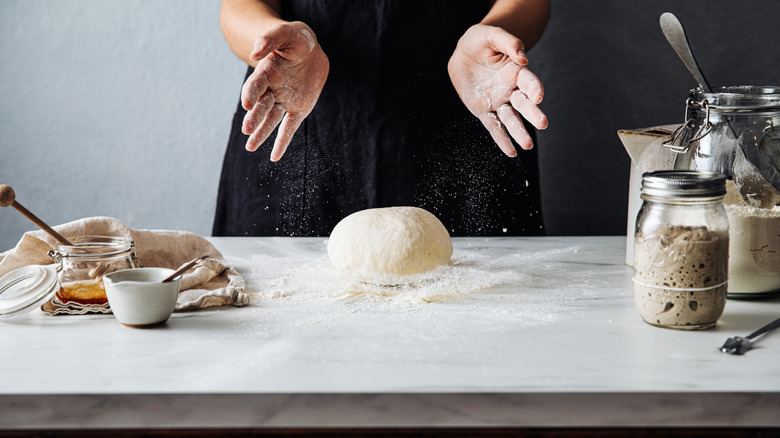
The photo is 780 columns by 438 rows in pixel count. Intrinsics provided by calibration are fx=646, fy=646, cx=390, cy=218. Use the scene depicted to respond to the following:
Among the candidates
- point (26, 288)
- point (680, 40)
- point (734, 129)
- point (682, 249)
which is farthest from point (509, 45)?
point (26, 288)

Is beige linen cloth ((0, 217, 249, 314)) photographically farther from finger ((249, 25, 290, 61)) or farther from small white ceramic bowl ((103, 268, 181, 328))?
finger ((249, 25, 290, 61))

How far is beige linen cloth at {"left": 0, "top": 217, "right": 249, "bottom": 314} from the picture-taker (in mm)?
986

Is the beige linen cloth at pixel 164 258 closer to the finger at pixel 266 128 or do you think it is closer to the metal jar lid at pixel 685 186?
the finger at pixel 266 128

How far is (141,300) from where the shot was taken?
2.86 feet

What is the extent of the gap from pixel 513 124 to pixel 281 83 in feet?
1.48

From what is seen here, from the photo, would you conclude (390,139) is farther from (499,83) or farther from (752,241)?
(752,241)

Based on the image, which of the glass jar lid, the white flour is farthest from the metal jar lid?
the glass jar lid

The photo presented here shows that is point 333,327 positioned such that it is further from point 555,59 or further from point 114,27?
point 114,27

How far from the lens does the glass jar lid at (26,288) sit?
0.92 m

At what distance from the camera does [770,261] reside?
952 mm

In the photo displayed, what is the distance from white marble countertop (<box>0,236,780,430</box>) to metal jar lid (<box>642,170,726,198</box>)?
187 millimetres

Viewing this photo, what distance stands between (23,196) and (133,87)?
63 cm

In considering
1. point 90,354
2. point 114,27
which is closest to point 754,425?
point 90,354

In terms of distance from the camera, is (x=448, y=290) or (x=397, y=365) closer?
(x=397, y=365)
